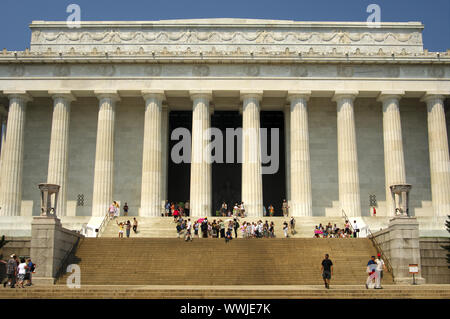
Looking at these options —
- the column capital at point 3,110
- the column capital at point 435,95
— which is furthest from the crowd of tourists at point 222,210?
the column capital at point 3,110

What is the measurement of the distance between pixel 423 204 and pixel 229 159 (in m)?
19.1

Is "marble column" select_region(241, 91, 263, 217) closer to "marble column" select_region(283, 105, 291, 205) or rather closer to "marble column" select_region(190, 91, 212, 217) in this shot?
"marble column" select_region(190, 91, 212, 217)

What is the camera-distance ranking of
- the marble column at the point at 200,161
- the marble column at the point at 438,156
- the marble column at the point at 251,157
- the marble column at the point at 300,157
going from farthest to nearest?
the marble column at the point at 438,156
the marble column at the point at 300,157
the marble column at the point at 200,161
the marble column at the point at 251,157

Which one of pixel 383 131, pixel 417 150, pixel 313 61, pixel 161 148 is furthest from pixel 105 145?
pixel 417 150

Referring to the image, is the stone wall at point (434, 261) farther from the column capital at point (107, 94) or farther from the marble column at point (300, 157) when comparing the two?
the column capital at point (107, 94)

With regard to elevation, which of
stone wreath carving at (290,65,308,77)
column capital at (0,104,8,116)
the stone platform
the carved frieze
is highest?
the carved frieze

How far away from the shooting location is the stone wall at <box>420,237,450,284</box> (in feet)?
113

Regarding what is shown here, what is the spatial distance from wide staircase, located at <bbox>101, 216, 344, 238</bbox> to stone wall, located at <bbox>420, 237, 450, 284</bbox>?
36.3 ft

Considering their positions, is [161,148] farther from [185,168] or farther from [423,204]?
[423,204]

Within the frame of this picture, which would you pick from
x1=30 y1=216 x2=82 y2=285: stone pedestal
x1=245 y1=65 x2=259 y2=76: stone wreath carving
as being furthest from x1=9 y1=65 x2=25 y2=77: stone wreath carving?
x1=30 y1=216 x2=82 y2=285: stone pedestal

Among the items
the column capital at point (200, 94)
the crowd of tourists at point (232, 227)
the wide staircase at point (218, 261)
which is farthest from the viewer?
the column capital at point (200, 94)

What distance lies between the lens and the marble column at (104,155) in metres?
49.6

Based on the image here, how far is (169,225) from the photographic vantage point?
151 feet

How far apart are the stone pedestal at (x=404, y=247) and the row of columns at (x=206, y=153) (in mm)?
16319
